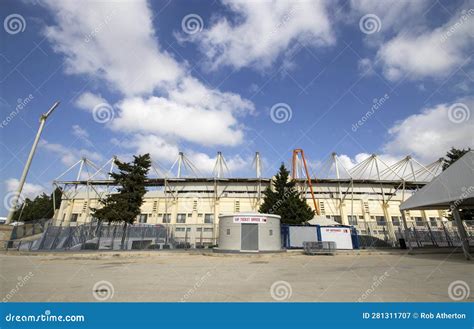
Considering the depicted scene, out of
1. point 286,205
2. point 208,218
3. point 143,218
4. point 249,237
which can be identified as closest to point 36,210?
point 143,218

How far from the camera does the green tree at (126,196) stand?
91.3 feet

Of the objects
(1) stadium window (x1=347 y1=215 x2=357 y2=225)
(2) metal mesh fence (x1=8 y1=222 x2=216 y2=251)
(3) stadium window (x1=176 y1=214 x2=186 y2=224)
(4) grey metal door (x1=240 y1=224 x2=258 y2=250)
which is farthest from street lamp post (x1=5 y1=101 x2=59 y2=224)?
(1) stadium window (x1=347 y1=215 x2=357 y2=225)

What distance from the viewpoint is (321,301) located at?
5.41 meters

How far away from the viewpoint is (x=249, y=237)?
821 inches

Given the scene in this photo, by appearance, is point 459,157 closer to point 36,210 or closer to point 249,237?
point 249,237

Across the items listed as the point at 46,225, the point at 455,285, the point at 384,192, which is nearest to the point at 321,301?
the point at 455,285

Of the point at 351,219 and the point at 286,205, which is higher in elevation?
the point at 286,205

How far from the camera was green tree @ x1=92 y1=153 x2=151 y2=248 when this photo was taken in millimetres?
27828

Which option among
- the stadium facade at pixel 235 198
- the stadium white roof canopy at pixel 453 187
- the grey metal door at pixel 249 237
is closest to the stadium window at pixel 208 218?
the stadium facade at pixel 235 198

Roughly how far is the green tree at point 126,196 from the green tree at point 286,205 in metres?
18.6

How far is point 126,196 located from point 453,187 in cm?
3064

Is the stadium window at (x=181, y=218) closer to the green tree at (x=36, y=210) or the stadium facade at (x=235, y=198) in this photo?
the stadium facade at (x=235, y=198)

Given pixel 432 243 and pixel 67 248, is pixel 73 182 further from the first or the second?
pixel 432 243
